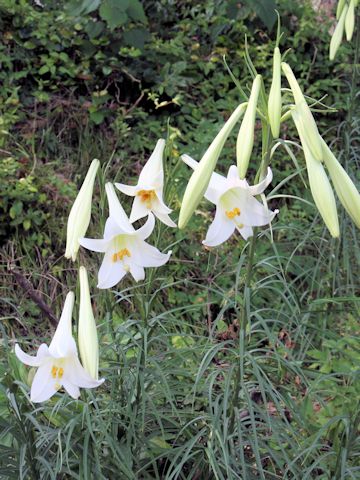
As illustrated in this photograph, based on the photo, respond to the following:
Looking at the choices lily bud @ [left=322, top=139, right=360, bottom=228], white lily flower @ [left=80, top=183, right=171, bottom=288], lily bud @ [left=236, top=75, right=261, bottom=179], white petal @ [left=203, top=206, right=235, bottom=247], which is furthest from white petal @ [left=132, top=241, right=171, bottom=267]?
lily bud @ [left=322, top=139, right=360, bottom=228]

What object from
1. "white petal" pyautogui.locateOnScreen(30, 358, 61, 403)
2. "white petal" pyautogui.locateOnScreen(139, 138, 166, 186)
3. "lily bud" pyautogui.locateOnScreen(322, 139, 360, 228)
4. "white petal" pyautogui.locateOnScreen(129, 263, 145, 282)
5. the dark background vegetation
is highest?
"lily bud" pyautogui.locateOnScreen(322, 139, 360, 228)

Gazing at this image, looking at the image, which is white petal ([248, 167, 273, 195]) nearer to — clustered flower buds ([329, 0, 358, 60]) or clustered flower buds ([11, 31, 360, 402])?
clustered flower buds ([11, 31, 360, 402])

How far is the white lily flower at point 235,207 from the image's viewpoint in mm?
1596

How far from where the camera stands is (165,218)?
1.70 meters

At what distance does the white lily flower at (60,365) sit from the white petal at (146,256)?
18 cm

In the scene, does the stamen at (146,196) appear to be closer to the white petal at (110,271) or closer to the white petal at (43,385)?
the white petal at (110,271)

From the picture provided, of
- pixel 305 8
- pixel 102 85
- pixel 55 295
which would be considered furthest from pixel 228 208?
pixel 305 8

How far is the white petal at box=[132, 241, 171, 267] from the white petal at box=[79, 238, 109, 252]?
8 centimetres

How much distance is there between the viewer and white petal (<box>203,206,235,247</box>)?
164 centimetres

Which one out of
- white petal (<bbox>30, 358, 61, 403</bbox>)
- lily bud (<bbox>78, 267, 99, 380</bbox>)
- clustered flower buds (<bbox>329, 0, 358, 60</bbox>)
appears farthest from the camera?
clustered flower buds (<bbox>329, 0, 358, 60</bbox>)

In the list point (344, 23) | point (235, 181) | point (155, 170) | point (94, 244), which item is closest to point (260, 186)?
point (235, 181)

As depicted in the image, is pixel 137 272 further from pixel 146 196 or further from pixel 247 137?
pixel 247 137

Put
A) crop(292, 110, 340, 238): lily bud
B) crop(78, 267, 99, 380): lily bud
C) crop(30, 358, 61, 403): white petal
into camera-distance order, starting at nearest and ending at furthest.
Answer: crop(292, 110, 340, 238): lily bud < crop(78, 267, 99, 380): lily bud < crop(30, 358, 61, 403): white petal

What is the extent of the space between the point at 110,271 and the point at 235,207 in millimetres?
331
